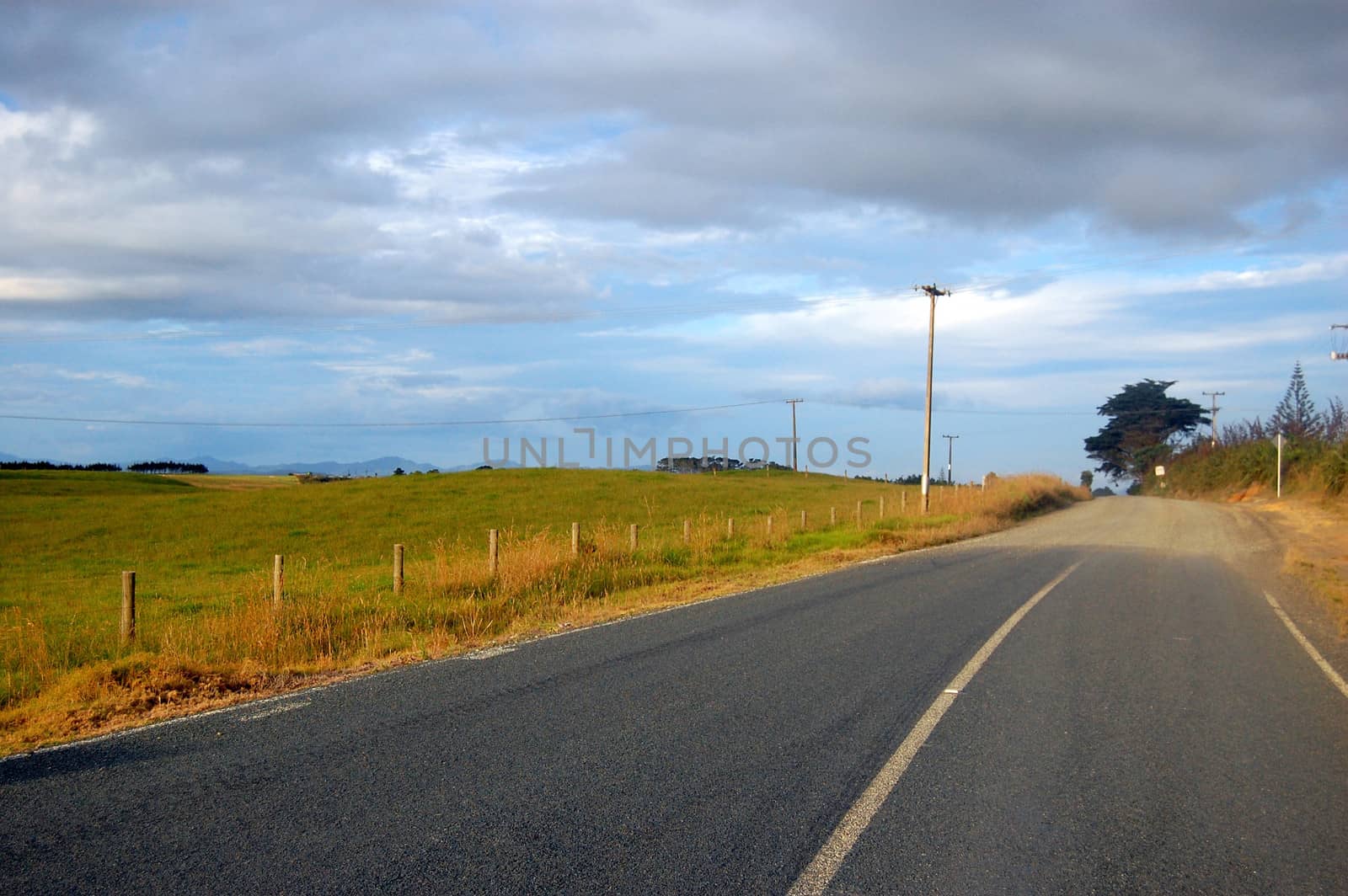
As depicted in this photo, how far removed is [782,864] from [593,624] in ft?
24.2

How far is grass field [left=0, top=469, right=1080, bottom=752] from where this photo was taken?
888 centimetres

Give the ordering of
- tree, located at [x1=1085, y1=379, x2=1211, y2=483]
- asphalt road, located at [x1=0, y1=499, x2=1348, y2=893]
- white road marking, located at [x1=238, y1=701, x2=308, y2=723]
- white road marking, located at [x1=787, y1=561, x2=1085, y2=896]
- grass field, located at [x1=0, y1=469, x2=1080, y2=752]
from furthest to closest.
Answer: tree, located at [x1=1085, y1=379, x2=1211, y2=483] < grass field, located at [x1=0, y1=469, x2=1080, y2=752] < white road marking, located at [x1=238, y1=701, x2=308, y2=723] < asphalt road, located at [x1=0, y1=499, x2=1348, y2=893] < white road marking, located at [x1=787, y1=561, x2=1085, y2=896]

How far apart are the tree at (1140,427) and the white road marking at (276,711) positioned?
3671 inches

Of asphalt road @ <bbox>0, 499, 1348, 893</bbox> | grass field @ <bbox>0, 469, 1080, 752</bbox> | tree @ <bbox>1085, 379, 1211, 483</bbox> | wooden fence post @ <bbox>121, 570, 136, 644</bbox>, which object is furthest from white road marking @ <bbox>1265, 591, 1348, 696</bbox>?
tree @ <bbox>1085, 379, 1211, 483</bbox>

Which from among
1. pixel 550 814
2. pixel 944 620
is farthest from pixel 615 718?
pixel 944 620

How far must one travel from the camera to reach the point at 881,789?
5547 mm

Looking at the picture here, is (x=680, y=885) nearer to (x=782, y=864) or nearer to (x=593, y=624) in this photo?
(x=782, y=864)

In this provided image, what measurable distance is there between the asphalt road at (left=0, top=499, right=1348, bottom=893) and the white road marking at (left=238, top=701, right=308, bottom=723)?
45 millimetres

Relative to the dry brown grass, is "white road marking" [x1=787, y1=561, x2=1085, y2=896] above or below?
below

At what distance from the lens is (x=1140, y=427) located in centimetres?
9238

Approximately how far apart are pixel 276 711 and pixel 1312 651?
1046cm

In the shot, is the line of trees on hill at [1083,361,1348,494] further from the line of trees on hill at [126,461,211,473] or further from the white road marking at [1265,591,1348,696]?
the line of trees on hill at [126,461,211,473]

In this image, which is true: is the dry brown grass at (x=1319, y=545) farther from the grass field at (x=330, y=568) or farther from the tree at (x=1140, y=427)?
the tree at (x=1140, y=427)

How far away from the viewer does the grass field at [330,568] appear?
888 centimetres
